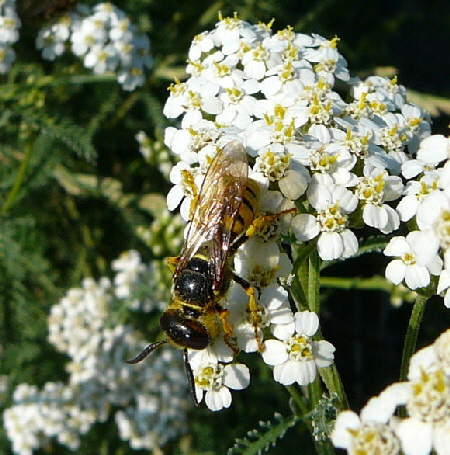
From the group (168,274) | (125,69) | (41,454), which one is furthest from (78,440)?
(125,69)

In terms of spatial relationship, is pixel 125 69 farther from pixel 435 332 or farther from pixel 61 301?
pixel 435 332

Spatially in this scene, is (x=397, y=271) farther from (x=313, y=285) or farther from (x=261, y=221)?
(x=261, y=221)

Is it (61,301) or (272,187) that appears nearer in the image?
(272,187)

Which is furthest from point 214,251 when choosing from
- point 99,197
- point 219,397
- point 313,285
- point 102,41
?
point 99,197

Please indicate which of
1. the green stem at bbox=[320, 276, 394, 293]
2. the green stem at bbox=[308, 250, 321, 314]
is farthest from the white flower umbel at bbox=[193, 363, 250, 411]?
the green stem at bbox=[320, 276, 394, 293]

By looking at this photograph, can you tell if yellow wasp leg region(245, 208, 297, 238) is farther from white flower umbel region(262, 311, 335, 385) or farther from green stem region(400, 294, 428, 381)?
green stem region(400, 294, 428, 381)

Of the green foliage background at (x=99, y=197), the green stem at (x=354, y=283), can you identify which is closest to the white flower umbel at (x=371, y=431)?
the green stem at (x=354, y=283)

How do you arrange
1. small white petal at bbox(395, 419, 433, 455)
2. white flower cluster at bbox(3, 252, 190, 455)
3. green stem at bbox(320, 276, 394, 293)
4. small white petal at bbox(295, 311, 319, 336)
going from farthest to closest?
white flower cluster at bbox(3, 252, 190, 455), green stem at bbox(320, 276, 394, 293), small white petal at bbox(295, 311, 319, 336), small white petal at bbox(395, 419, 433, 455)
